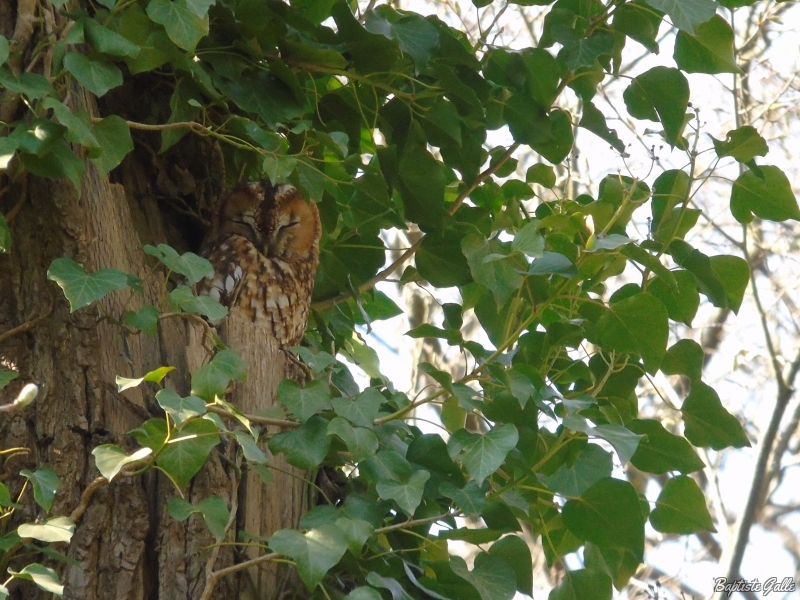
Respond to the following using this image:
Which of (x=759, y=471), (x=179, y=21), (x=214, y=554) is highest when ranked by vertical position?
(x=179, y=21)

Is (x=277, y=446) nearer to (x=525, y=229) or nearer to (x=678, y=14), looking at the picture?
(x=525, y=229)

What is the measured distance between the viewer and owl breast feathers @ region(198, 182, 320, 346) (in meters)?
1.98

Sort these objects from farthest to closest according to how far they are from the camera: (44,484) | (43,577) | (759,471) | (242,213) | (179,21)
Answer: (759,471) → (242,213) → (179,21) → (44,484) → (43,577)

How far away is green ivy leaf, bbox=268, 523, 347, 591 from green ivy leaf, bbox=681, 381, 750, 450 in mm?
672

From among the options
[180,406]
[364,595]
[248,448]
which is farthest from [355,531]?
[180,406]

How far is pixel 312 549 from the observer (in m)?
1.13

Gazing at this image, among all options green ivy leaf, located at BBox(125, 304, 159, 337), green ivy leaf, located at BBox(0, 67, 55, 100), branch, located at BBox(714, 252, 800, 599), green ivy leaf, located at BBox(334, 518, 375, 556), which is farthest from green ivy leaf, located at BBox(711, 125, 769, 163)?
branch, located at BBox(714, 252, 800, 599)

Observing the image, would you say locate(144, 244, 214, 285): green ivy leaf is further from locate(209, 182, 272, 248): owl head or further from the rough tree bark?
locate(209, 182, 272, 248): owl head

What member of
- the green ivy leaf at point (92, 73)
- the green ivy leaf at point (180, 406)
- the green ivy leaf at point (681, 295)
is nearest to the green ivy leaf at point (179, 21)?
the green ivy leaf at point (92, 73)

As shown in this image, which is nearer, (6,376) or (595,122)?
(6,376)

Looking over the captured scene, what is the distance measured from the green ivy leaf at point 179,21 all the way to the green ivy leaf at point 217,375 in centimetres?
42

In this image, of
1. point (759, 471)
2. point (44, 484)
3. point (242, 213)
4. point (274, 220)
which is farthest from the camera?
point (759, 471)

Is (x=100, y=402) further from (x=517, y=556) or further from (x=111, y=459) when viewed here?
(x=517, y=556)

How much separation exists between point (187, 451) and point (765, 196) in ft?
3.34
